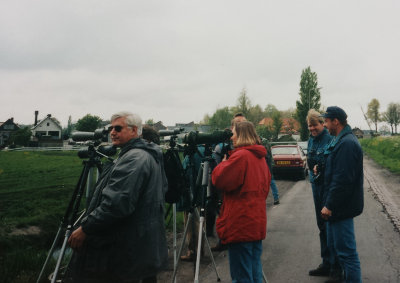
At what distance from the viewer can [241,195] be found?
2.81m

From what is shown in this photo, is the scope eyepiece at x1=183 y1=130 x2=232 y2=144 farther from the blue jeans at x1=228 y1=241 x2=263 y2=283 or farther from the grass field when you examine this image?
the grass field

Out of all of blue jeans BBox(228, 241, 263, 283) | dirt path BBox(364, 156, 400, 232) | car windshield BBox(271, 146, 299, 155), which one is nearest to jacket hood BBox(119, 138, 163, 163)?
blue jeans BBox(228, 241, 263, 283)

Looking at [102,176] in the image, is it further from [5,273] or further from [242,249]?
[5,273]

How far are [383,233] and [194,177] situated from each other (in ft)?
13.3

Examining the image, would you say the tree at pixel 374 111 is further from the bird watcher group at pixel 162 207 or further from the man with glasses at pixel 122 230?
the man with glasses at pixel 122 230

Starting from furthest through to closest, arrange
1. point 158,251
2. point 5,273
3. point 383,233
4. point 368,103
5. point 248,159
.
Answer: point 368,103, point 383,233, point 5,273, point 248,159, point 158,251

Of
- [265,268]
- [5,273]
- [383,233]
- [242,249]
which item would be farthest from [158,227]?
[383,233]

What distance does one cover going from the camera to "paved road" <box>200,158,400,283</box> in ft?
13.4

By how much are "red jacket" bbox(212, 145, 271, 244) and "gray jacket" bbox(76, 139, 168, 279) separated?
632mm

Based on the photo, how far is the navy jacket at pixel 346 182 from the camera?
3232 mm

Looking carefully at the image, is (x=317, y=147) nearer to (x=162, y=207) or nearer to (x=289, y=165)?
(x=162, y=207)

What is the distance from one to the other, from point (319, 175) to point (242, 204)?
1603mm

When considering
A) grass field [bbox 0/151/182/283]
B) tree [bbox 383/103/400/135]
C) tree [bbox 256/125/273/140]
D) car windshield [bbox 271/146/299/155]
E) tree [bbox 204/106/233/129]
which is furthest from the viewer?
tree [bbox 383/103/400/135]

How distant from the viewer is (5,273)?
3910 mm
